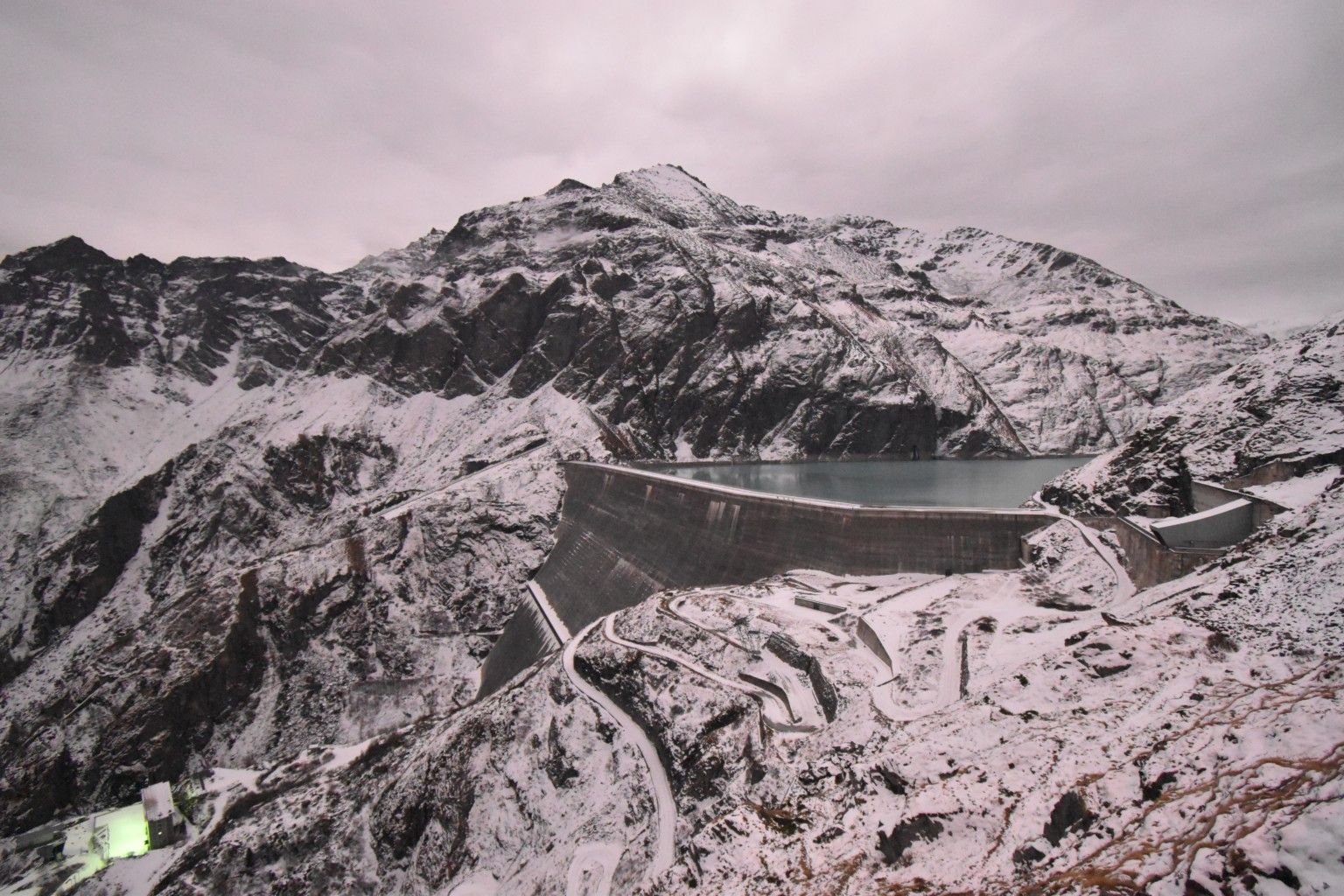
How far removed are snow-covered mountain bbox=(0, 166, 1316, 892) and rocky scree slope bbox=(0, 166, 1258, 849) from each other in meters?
0.48

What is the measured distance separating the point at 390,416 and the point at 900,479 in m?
91.9

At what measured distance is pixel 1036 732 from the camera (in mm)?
12617

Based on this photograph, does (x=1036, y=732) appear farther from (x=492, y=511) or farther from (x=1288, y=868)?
(x=492, y=511)

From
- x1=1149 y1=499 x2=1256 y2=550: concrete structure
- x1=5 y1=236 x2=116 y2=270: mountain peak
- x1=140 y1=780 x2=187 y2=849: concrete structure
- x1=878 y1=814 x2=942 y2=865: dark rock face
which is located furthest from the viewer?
x1=5 y1=236 x2=116 y2=270: mountain peak

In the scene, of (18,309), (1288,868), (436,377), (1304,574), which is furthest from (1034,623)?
(18,309)

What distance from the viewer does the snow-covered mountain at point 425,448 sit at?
1258 inches

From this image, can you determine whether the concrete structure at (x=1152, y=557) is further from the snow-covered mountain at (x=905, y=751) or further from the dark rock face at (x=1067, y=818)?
the dark rock face at (x=1067, y=818)

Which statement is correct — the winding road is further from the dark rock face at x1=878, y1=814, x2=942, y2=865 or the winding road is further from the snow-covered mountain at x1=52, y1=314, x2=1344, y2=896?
the dark rock face at x1=878, y1=814, x2=942, y2=865

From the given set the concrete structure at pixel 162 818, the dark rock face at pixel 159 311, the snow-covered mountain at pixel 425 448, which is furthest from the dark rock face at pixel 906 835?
the dark rock face at pixel 159 311

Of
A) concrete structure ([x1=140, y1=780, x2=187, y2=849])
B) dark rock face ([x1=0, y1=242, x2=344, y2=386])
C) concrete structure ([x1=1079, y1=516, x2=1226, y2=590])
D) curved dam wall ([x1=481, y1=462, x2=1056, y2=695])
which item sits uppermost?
dark rock face ([x1=0, y1=242, x2=344, y2=386])

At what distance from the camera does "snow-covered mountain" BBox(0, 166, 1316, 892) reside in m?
32.0

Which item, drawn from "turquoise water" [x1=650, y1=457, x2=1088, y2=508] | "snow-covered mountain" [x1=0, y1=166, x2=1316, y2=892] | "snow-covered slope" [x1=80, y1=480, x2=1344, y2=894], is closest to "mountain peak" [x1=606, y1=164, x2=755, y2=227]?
"snow-covered mountain" [x1=0, y1=166, x2=1316, y2=892]

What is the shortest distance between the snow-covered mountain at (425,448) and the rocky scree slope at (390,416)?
0.48 metres

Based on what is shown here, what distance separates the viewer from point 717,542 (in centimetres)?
4375
